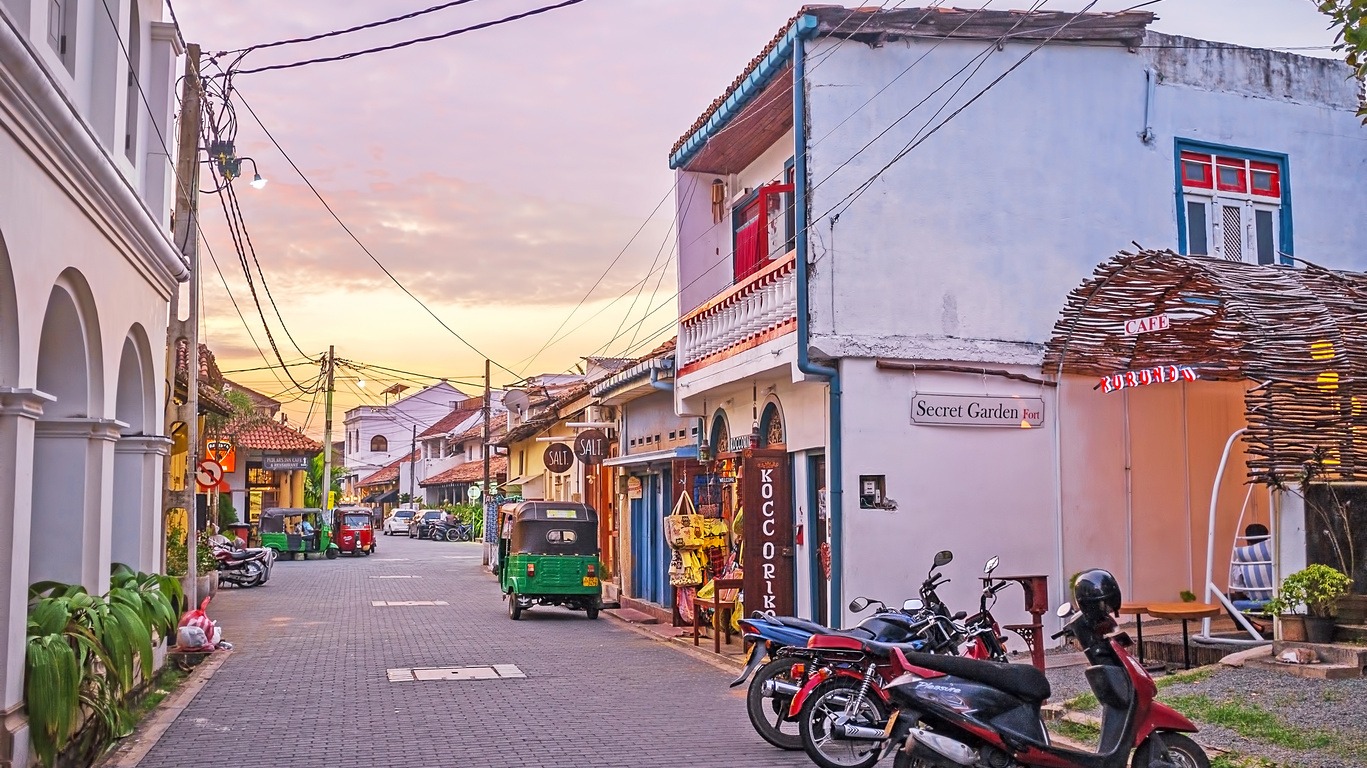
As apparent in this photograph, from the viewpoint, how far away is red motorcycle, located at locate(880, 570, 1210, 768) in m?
6.91

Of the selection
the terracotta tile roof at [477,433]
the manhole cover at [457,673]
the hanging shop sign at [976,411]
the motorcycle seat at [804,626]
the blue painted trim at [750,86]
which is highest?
the blue painted trim at [750,86]

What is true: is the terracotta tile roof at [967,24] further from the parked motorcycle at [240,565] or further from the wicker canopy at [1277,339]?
the parked motorcycle at [240,565]

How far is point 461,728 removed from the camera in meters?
10.9

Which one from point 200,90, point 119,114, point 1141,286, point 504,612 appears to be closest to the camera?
point 119,114

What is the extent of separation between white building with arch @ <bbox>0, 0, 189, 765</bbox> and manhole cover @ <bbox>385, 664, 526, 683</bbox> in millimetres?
2911

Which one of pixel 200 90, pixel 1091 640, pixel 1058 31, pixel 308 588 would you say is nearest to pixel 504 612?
pixel 308 588

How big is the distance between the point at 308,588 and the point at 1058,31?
70.5 ft

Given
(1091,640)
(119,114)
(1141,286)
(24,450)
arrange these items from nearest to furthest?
1. (1091,640)
2. (24,450)
3. (119,114)
4. (1141,286)

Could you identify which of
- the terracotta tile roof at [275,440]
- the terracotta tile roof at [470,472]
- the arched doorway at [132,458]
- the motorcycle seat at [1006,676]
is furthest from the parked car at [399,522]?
the motorcycle seat at [1006,676]

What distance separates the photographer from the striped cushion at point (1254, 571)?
42.8ft

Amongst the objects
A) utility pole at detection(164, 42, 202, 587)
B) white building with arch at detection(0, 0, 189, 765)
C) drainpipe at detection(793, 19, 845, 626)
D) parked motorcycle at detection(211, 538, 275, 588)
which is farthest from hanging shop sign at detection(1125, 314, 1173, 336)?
parked motorcycle at detection(211, 538, 275, 588)

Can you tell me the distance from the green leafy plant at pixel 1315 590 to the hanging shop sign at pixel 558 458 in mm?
19658

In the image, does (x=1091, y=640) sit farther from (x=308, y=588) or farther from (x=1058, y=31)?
(x=308, y=588)

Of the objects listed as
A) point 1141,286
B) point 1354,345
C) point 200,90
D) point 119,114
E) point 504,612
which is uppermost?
point 200,90
